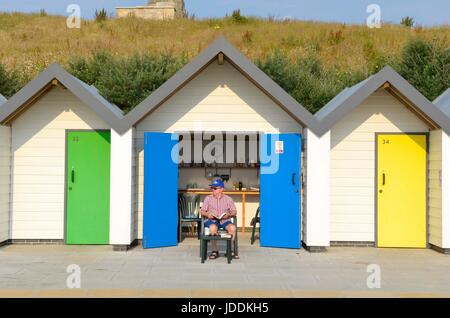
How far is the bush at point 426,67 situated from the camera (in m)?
20.7

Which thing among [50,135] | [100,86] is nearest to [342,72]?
[100,86]

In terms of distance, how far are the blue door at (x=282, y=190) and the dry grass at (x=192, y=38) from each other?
18.6 m

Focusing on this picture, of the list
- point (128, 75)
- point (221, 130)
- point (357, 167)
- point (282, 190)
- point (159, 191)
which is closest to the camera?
point (159, 191)

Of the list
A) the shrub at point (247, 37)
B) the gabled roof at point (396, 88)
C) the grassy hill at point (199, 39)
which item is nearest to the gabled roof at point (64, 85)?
the gabled roof at point (396, 88)

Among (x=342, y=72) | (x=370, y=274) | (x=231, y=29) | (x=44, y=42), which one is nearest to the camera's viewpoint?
(x=370, y=274)

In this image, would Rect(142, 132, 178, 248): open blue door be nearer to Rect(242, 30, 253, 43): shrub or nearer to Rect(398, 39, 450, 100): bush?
Rect(398, 39, 450, 100): bush

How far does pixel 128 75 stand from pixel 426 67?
419 inches

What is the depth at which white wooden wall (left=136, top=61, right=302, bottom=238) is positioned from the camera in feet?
38.3

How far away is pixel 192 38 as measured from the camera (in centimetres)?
3694

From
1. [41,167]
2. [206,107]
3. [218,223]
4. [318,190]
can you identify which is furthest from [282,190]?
[41,167]

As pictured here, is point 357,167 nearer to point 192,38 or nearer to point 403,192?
point 403,192
